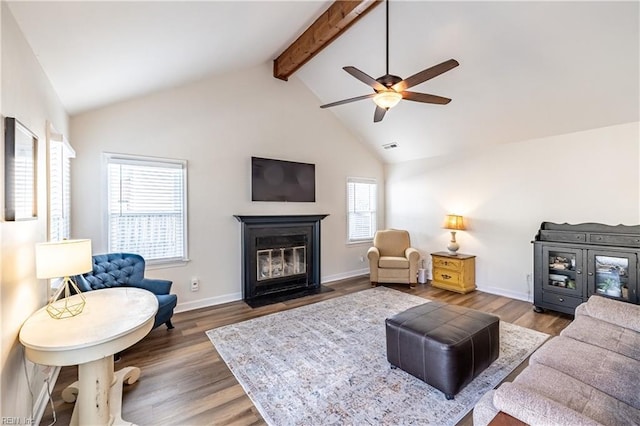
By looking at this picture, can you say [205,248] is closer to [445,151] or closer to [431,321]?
[431,321]

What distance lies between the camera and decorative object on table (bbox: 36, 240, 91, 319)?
68.0 inches

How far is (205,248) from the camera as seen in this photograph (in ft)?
13.6

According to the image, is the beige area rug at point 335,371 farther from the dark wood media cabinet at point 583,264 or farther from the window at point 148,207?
the window at point 148,207

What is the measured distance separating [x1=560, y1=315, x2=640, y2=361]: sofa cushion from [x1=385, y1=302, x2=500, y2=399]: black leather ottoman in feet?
1.79

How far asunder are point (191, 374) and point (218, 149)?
2.94 metres

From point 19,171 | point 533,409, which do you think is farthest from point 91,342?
point 533,409

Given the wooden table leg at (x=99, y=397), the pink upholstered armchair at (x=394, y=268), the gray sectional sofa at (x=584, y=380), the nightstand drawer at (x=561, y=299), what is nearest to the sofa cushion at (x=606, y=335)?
the gray sectional sofa at (x=584, y=380)

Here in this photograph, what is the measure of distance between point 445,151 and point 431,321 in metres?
3.79

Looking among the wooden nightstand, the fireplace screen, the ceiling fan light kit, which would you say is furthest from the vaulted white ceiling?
the fireplace screen

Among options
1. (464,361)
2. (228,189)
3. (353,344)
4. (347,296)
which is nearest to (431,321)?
(464,361)

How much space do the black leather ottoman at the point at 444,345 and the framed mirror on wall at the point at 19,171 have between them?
2650 millimetres

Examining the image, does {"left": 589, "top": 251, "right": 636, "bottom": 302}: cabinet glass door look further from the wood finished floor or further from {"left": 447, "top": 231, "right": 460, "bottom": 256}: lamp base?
{"left": 447, "top": 231, "right": 460, "bottom": 256}: lamp base

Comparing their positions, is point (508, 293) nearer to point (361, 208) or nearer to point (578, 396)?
point (361, 208)

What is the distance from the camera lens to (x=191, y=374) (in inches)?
97.1
